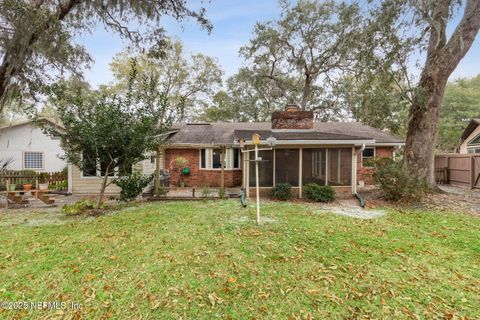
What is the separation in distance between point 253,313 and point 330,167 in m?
8.32

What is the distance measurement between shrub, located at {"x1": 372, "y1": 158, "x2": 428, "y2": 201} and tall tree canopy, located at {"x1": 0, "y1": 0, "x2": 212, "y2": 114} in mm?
8974

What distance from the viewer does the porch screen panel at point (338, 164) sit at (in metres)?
10.4

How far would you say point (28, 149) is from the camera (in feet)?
54.4

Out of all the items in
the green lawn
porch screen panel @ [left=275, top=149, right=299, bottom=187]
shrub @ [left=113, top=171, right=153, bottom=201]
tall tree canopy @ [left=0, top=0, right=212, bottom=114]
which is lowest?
the green lawn

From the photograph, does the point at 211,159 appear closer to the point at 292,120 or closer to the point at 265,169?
the point at 265,169

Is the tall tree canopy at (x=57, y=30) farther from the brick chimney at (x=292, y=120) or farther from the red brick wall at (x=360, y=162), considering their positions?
the red brick wall at (x=360, y=162)

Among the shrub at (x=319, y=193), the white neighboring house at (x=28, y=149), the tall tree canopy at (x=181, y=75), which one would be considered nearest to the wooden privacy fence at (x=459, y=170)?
the shrub at (x=319, y=193)

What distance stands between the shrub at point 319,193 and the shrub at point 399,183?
184 cm

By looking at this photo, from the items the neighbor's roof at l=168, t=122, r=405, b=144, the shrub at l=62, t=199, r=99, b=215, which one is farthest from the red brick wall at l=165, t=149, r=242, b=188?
the shrub at l=62, t=199, r=99, b=215

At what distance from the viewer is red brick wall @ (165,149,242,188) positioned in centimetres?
1413

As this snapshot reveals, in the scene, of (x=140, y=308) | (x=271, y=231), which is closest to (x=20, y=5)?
(x=140, y=308)

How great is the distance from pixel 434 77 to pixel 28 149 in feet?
76.3

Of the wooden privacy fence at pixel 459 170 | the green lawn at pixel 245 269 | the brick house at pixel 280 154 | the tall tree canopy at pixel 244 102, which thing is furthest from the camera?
the tall tree canopy at pixel 244 102

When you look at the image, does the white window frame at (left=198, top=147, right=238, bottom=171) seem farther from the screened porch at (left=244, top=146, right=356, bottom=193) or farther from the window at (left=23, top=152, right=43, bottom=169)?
the window at (left=23, top=152, right=43, bottom=169)
